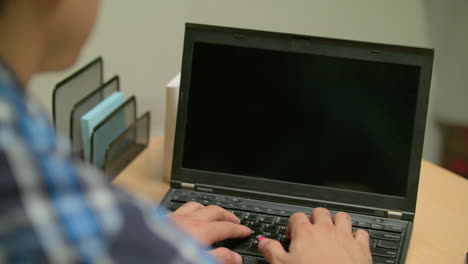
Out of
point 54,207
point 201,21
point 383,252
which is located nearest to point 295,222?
point 383,252

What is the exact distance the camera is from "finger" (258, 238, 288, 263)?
31.7 inches

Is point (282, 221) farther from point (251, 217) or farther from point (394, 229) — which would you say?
point (394, 229)

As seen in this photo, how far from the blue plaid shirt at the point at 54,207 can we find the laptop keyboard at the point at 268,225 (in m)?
0.49

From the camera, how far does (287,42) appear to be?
3.19 feet

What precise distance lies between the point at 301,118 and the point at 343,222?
19cm

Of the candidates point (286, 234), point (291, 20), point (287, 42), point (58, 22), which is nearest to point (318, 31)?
point (291, 20)

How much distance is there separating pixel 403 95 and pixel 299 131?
6.8 inches

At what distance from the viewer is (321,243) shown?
0.82 meters

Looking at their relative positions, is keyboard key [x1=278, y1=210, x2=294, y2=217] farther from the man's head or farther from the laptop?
the man's head

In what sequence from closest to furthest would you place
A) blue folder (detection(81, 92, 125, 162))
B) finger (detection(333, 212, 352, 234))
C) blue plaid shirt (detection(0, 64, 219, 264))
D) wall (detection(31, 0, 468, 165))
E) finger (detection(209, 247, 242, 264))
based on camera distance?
blue plaid shirt (detection(0, 64, 219, 264)) → finger (detection(209, 247, 242, 264)) → finger (detection(333, 212, 352, 234)) → blue folder (detection(81, 92, 125, 162)) → wall (detection(31, 0, 468, 165))

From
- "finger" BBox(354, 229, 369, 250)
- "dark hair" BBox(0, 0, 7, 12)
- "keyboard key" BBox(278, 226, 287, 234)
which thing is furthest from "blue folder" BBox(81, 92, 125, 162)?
"dark hair" BBox(0, 0, 7, 12)

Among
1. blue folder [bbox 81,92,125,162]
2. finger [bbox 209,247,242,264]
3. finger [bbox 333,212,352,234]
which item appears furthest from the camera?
blue folder [bbox 81,92,125,162]

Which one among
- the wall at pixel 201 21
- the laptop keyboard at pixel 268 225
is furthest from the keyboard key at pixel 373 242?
the wall at pixel 201 21

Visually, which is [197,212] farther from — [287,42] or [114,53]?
[114,53]
